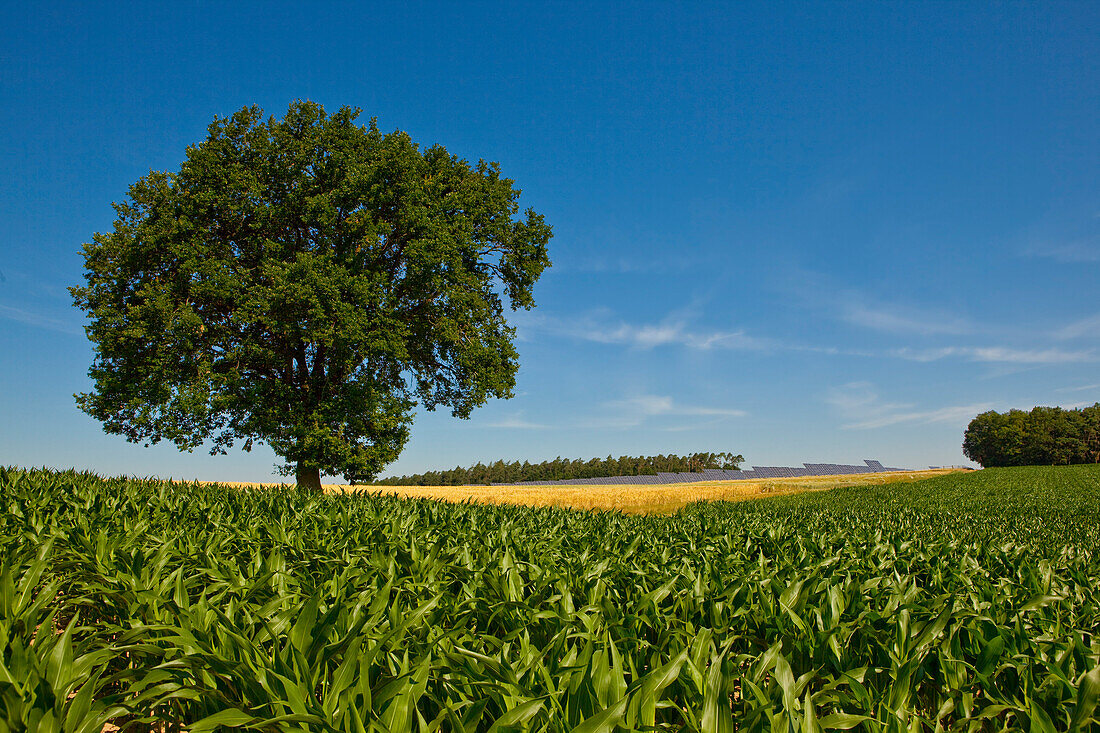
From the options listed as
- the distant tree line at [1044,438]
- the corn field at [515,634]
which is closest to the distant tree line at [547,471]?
the distant tree line at [1044,438]

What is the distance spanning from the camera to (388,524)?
7098 mm

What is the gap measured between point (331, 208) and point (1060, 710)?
20.2m

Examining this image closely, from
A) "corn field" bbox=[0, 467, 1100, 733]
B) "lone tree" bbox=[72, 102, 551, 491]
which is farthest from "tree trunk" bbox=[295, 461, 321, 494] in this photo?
"corn field" bbox=[0, 467, 1100, 733]

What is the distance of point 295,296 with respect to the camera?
54.8 feet

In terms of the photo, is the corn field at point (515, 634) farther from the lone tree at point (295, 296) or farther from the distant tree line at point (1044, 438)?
the distant tree line at point (1044, 438)

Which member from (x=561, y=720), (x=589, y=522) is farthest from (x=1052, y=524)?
(x=561, y=720)

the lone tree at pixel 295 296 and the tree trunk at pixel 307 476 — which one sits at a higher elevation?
→ the lone tree at pixel 295 296

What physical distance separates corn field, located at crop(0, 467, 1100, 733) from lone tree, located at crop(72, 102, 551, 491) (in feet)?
38.2

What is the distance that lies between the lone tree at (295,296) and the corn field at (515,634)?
11.6 meters

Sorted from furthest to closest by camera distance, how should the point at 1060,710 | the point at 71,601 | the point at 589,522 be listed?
the point at 589,522, the point at 71,601, the point at 1060,710

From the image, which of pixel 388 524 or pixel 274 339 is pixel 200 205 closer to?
pixel 274 339

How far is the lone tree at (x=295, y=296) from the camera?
58.0 ft

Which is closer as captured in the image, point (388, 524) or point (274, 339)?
point (388, 524)

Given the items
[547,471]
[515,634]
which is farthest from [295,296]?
[547,471]
